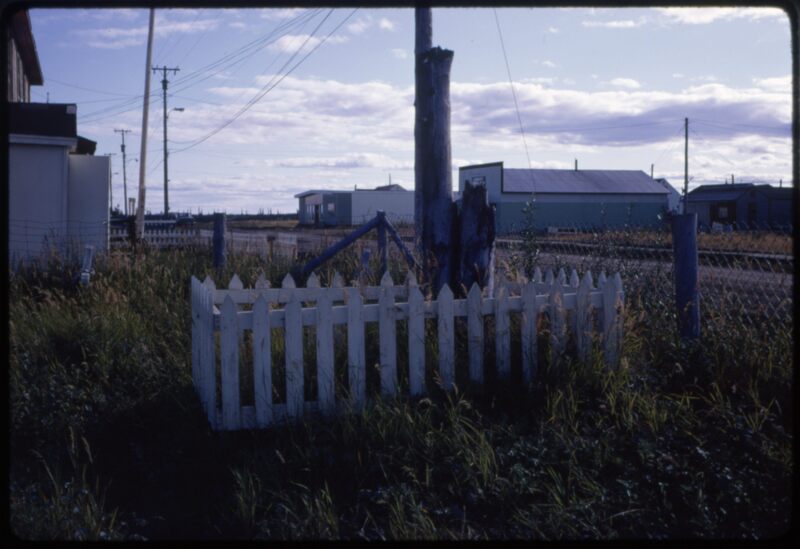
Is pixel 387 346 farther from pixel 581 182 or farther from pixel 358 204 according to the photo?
pixel 358 204

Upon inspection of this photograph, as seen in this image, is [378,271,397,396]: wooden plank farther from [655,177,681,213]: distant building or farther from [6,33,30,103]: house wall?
[655,177,681,213]: distant building

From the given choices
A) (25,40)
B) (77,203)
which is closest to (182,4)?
(77,203)

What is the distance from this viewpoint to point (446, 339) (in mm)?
4859

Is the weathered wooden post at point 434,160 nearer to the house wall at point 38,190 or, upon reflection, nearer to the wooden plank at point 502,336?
the wooden plank at point 502,336

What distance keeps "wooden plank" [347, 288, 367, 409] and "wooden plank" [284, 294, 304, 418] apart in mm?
309

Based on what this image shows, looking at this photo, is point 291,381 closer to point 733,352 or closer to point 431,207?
point 431,207

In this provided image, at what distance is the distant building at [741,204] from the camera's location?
46.7m

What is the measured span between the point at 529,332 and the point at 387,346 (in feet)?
3.17

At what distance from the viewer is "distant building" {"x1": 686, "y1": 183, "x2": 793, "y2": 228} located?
46713mm

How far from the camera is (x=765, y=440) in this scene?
393 centimetres

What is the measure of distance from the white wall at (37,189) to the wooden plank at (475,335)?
1253 cm

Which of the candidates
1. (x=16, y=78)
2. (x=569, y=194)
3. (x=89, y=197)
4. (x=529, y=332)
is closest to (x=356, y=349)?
(x=529, y=332)

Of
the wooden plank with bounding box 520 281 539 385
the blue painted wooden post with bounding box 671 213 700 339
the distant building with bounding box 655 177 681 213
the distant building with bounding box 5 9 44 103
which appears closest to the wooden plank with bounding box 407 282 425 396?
the wooden plank with bounding box 520 281 539 385

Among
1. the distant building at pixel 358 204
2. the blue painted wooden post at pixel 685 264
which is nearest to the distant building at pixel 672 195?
the distant building at pixel 358 204
